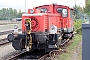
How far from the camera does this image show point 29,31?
36.4ft

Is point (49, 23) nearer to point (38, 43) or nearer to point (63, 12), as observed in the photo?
point (38, 43)

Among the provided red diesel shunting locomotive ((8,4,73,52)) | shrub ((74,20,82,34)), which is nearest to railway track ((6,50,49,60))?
red diesel shunting locomotive ((8,4,73,52))

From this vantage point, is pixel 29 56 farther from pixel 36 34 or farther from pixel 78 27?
pixel 78 27

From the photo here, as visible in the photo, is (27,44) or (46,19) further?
(46,19)

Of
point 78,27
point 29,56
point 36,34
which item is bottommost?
point 29,56

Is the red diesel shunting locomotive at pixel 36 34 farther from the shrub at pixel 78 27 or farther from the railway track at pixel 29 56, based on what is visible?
the shrub at pixel 78 27

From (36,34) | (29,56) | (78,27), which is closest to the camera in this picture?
(36,34)

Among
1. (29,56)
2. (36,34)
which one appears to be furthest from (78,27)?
(36,34)

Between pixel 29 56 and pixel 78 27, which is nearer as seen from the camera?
pixel 29 56

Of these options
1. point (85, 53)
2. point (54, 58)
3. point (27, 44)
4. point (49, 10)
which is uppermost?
point (49, 10)

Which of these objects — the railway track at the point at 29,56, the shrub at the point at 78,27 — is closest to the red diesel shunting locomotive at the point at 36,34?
the railway track at the point at 29,56

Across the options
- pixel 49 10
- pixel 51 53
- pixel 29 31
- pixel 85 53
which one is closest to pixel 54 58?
pixel 51 53

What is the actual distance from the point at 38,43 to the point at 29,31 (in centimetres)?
76

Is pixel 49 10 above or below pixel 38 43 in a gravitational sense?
above
